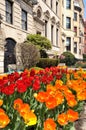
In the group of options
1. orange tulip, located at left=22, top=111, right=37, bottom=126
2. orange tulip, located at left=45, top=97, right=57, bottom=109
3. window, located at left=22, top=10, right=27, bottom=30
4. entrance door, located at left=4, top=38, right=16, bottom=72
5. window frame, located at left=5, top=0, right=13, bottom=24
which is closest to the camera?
orange tulip, located at left=22, top=111, right=37, bottom=126

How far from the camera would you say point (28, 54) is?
22.2m

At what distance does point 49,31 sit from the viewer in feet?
140

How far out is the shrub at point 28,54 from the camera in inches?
871

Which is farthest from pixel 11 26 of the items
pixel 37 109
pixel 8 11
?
pixel 37 109

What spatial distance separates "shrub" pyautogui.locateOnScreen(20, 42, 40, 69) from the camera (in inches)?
871

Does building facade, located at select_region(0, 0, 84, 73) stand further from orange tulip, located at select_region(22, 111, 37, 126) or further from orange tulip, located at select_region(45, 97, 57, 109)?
orange tulip, located at select_region(22, 111, 37, 126)

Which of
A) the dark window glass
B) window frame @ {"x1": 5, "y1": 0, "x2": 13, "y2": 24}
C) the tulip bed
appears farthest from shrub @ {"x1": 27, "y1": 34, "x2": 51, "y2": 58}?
the tulip bed

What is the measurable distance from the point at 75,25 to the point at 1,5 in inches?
1827

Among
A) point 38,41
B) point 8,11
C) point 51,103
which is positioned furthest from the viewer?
point 38,41

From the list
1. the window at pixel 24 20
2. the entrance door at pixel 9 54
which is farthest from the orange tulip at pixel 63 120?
the window at pixel 24 20

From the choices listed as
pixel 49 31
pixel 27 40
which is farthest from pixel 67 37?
pixel 27 40

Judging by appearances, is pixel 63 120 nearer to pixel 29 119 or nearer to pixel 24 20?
pixel 29 119

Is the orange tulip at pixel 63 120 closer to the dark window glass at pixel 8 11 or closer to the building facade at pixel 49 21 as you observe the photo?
the dark window glass at pixel 8 11

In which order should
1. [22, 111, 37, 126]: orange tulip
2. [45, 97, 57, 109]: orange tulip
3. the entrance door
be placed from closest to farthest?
1. [22, 111, 37, 126]: orange tulip
2. [45, 97, 57, 109]: orange tulip
3. the entrance door
